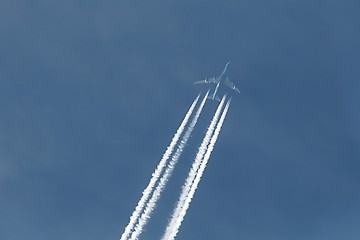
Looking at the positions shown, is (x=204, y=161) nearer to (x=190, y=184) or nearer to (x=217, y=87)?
(x=190, y=184)

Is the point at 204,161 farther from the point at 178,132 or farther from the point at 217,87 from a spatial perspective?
the point at 217,87

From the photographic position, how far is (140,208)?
16150 centimetres

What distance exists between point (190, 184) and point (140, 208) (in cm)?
1458

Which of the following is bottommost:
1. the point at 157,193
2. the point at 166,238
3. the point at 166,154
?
the point at 166,238

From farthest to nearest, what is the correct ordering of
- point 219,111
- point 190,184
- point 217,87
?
point 217,87
point 219,111
point 190,184

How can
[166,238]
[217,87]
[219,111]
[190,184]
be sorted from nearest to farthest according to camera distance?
[166,238] → [190,184] → [219,111] → [217,87]

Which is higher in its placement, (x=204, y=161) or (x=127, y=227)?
(x=204, y=161)

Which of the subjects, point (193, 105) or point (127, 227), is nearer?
point (127, 227)

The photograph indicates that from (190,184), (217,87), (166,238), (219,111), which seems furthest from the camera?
(217,87)

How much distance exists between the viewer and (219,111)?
17600 cm

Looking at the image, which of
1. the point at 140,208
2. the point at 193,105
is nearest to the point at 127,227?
the point at 140,208

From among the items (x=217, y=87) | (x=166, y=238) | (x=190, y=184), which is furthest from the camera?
(x=217, y=87)

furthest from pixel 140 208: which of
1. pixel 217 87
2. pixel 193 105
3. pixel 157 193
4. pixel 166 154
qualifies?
pixel 217 87

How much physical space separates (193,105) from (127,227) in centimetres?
4013
